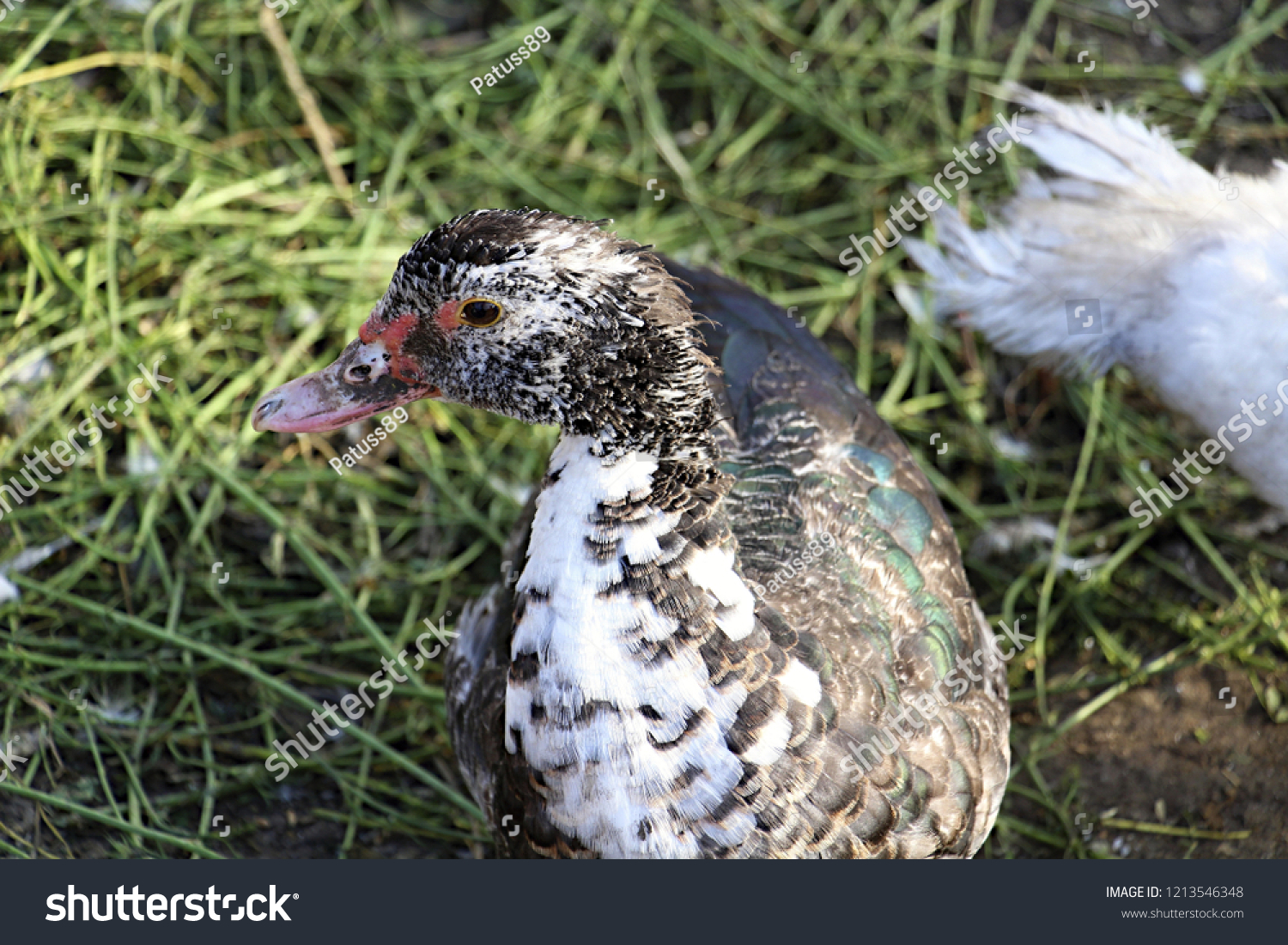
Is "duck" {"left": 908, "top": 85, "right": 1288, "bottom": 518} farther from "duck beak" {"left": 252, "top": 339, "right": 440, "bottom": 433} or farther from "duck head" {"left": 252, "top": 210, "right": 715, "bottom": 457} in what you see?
"duck beak" {"left": 252, "top": 339, "right": 440, "bottom": 433}

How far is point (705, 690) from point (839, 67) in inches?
109

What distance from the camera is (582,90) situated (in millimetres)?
3758

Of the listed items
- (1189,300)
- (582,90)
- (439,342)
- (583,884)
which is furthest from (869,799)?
(582,90)

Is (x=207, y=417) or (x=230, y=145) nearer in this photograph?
(x=207, y=417)

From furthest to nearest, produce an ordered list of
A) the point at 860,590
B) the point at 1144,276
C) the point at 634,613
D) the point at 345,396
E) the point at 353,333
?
the point at 353,333 → the point at 1144,276 → the point at 860,590 → the point at 345,396 → the point at 634,613

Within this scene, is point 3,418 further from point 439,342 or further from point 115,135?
point 439,342

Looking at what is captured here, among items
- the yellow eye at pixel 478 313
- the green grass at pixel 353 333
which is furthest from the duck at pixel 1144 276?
the yellow eye at pixel 478 313

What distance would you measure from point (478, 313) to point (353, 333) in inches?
63.4

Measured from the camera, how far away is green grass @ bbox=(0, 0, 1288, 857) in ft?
8.81

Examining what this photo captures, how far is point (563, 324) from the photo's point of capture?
171 cm

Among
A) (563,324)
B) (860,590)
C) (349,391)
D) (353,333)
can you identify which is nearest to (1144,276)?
(860,590)

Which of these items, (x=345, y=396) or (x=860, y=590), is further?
(x=860, y=590)

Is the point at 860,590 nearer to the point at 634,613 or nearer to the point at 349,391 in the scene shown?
the point at 634,613

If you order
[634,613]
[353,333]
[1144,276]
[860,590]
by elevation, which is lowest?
[353,333]
